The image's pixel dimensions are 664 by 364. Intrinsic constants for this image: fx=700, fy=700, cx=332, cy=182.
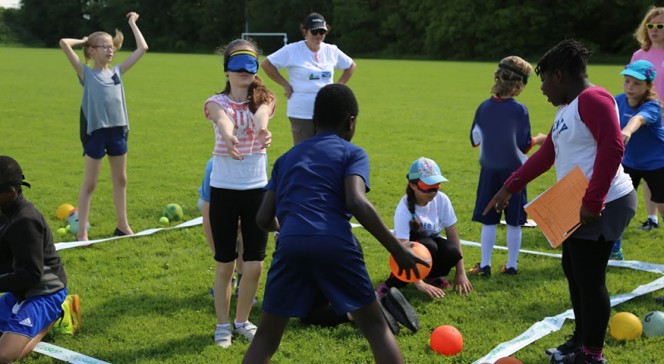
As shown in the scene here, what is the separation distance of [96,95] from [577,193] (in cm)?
522

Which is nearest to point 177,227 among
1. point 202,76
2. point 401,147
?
point 401,147

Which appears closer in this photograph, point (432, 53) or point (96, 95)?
point (96, 95)

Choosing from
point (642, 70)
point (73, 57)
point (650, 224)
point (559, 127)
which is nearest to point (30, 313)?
point (73, 57)

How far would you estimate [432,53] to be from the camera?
226ft

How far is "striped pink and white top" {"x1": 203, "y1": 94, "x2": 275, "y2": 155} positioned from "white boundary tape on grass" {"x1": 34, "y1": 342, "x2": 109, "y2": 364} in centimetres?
167

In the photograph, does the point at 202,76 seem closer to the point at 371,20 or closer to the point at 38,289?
the point at 38,289

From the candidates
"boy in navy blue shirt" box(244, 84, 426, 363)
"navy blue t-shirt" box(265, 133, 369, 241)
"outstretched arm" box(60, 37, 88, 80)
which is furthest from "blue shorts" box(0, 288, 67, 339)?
"outstretched arm" box(60, 37, 88, 80)

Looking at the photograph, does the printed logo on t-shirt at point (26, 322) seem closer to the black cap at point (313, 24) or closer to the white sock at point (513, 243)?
the white sock at point (513, 243)

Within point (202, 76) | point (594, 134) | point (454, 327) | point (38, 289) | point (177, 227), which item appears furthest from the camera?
point (202, 76)

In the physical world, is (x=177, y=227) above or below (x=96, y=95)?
below

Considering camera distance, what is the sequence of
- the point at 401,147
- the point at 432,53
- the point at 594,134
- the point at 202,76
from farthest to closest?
1. the point at 432,53
2. the point at 202,76
3. the point at 401,147
4. the point at 594,134

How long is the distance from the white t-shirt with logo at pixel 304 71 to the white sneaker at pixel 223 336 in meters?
3.68

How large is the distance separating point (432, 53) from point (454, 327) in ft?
215

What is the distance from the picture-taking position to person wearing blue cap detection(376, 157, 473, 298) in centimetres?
597
